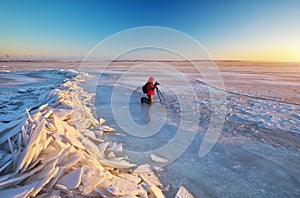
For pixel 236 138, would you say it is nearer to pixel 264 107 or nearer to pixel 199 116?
pixel 199 116

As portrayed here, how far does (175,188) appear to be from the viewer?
2156 millimetres

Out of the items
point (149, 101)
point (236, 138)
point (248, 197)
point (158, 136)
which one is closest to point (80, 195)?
point (248, 197)

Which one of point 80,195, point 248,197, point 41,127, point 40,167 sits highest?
point 41,127

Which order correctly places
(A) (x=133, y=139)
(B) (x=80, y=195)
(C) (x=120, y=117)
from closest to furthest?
(B) (x=80, y=195), (A) (x=133, y=139), (C) (x=120, y=117)

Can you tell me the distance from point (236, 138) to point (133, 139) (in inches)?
79.3

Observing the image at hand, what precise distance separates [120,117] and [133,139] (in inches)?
54.0

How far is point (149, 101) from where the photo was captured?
6262 mm

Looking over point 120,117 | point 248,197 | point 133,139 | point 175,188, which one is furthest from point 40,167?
point 120,117

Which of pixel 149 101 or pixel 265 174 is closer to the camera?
pixel 265 174

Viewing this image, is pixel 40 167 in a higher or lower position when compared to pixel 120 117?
higher

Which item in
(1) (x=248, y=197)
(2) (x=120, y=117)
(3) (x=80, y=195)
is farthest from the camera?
(2) (x=120, y=117)

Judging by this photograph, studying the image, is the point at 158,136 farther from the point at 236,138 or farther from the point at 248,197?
the point at 248,197

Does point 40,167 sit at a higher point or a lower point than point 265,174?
higher

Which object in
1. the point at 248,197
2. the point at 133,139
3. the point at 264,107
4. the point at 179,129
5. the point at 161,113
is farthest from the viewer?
the point at 264,107
